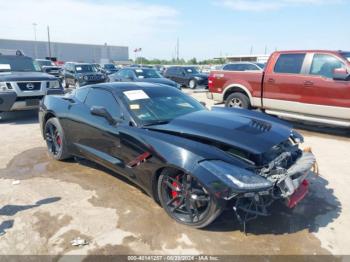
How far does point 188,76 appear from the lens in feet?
69.3

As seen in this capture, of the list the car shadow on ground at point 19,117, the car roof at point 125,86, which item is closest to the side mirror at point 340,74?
the car roof at point 125,86

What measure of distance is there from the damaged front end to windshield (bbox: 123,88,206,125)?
1147 mm

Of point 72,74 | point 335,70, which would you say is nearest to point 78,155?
point 335,70

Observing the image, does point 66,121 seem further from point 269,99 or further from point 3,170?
point 269,99

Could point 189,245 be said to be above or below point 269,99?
below

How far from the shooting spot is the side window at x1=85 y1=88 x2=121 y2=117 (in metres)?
4.26

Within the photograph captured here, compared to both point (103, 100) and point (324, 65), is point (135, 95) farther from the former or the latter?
point (324, 65)

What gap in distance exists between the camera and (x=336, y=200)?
4.06m

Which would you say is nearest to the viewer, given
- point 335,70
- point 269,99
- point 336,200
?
point 336,200

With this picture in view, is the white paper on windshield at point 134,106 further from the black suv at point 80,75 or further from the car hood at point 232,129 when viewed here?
the black suv at point 80,75

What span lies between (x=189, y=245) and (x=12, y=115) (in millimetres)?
8638

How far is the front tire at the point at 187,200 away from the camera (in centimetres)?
312

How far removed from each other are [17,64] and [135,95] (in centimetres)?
743

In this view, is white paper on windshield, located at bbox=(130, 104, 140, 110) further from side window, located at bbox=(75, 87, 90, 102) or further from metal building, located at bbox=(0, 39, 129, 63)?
metal building, located at bbox=(0, 39, 129, 63)
